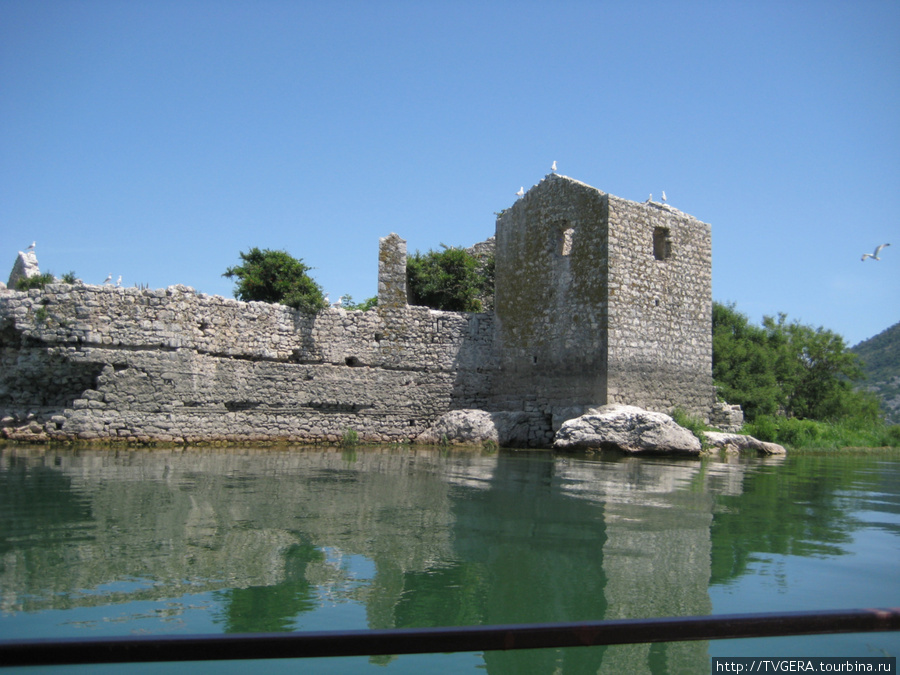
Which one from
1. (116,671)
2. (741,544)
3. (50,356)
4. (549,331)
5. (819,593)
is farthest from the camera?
(549,331)

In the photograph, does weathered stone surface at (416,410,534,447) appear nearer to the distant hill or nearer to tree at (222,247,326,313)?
tree at (222,247,326,313)

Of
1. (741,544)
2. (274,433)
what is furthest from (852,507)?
(274,433)

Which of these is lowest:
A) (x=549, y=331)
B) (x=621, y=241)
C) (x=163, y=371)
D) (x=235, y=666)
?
(x=235, y=666)

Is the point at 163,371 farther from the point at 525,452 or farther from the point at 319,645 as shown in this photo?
the point at 319,645

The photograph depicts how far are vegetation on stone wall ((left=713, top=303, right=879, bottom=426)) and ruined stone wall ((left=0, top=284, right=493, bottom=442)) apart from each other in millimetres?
8910

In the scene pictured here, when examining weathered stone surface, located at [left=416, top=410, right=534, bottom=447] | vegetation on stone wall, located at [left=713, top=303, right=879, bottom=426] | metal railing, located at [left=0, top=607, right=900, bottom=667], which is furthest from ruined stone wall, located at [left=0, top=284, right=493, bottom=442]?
metal railing, located at [left=0, top=607, right=900, bottom=667]

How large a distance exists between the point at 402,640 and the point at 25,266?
1304 cm

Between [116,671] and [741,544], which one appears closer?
[116,671]

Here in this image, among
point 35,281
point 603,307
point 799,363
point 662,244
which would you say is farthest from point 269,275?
point 799,363

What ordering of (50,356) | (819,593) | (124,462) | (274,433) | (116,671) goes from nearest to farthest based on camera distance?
1. (116,671)
2. (819,593)
3. (124,462)
4. (50,356)
5. (274,433)

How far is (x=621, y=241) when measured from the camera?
12.4 metres

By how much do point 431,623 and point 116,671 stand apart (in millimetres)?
1278

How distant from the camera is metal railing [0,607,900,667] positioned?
126cm

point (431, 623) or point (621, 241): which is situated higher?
point (621, 241)
